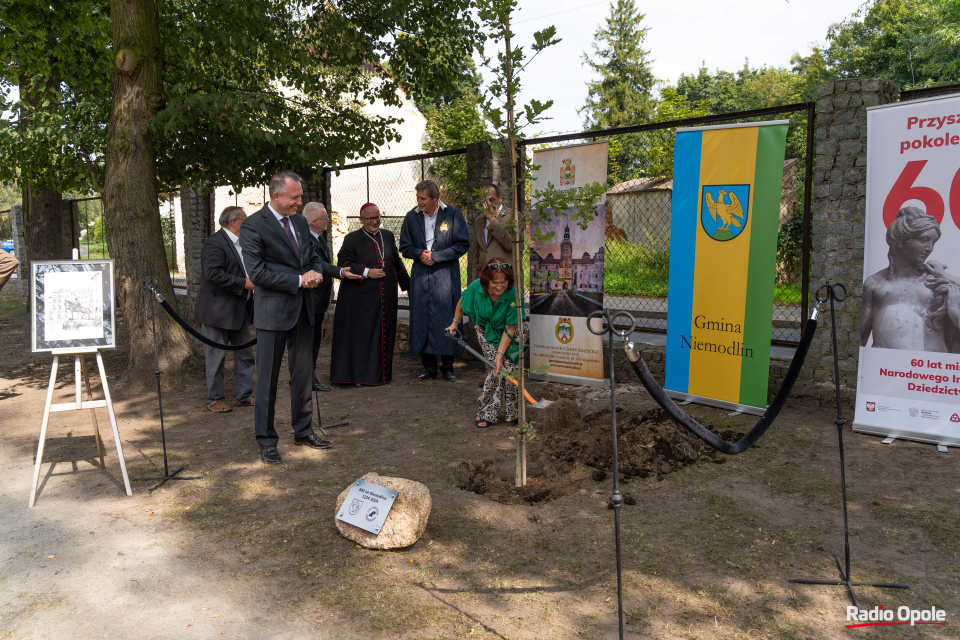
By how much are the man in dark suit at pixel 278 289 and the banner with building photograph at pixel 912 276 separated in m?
4.30

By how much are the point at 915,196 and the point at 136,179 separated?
7.65 m

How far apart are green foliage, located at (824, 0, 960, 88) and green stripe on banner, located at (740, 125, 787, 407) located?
24.8m

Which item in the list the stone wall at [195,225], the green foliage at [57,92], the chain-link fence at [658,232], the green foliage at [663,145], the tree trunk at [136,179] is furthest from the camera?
the green foliage at [663,145]

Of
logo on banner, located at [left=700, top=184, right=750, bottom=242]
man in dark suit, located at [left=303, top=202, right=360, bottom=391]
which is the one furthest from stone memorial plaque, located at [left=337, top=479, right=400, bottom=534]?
logo on banner, located at [left=700, top=184, right=750, bottom=242]

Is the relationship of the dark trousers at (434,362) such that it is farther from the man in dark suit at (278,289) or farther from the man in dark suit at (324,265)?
the man in dark suit at (278,289)

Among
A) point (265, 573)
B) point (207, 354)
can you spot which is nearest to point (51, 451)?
point (207, 354)

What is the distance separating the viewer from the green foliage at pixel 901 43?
2692cm

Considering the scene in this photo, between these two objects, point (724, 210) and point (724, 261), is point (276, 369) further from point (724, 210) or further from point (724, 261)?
point (724, 210)

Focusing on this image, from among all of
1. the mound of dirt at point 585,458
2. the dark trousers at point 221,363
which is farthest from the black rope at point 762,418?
the dark trousers at point 221,363

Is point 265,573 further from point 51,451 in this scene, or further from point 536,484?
point 51,451

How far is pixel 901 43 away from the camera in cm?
3228

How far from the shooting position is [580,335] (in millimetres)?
7133

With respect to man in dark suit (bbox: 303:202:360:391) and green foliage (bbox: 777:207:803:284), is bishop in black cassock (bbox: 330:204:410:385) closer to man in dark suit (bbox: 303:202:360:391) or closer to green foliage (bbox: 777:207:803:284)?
man in dark suit (bbox: 303:202:360:391)

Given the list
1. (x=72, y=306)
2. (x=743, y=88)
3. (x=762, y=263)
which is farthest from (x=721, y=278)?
(x=743, y=88)
